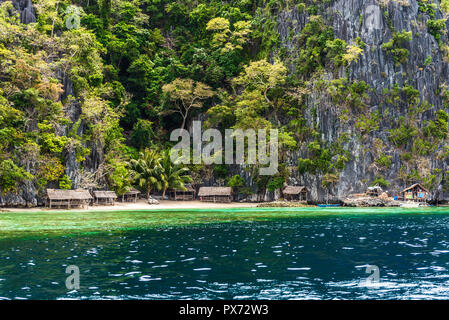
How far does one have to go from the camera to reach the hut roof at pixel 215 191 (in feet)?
149

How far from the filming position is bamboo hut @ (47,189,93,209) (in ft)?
112

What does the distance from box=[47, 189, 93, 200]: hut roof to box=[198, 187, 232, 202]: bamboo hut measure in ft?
44.7

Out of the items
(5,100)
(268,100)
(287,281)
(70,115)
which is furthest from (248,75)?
(287,281)

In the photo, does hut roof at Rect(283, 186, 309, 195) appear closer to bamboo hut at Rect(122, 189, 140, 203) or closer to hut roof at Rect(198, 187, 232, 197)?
hut roof at Rect(198, 187, 232, 197)

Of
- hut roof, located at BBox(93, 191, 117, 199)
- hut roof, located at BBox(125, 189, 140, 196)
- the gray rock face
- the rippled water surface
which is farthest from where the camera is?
the gray rock face

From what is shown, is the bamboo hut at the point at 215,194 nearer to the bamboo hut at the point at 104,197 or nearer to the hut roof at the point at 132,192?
the hut roof at the point at 132,192

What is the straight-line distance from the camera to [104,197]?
3822 cm

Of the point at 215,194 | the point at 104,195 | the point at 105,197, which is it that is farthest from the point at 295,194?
the point at 104,195

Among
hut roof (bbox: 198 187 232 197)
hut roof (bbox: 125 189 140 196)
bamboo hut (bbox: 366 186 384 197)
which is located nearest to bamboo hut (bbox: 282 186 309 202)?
hut roof (bbox: 198 187 232 197)

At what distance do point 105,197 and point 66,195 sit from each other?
174 inches

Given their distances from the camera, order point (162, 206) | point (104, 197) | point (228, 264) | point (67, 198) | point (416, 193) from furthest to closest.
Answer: point (416, 193), point (162, 206), point (104, 197), point (67, 198), point (228, 264)

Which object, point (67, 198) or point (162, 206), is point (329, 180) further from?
point (67, 198)

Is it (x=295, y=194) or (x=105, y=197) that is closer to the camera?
(x=105, y=197)
